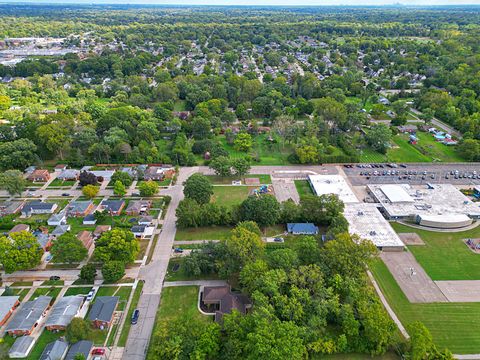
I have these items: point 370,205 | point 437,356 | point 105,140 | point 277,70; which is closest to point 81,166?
point 105,140

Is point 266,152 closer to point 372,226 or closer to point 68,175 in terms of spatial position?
point 372,226

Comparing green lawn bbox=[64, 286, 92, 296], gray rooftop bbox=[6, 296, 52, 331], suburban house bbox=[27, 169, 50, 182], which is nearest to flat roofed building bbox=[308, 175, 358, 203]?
green lawn bbox=[64, 286, 92, 296]

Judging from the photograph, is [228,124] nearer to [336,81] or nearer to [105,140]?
[105,140]

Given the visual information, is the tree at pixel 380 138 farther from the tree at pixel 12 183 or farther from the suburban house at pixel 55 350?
the tree at pixel 12 183

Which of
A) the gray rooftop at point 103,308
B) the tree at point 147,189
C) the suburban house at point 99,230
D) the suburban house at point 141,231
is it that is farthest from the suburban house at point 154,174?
the gray rooftop at point 103,308

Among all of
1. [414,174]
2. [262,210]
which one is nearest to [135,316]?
[262,210]

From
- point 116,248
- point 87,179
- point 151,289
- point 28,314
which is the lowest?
point 87,179
